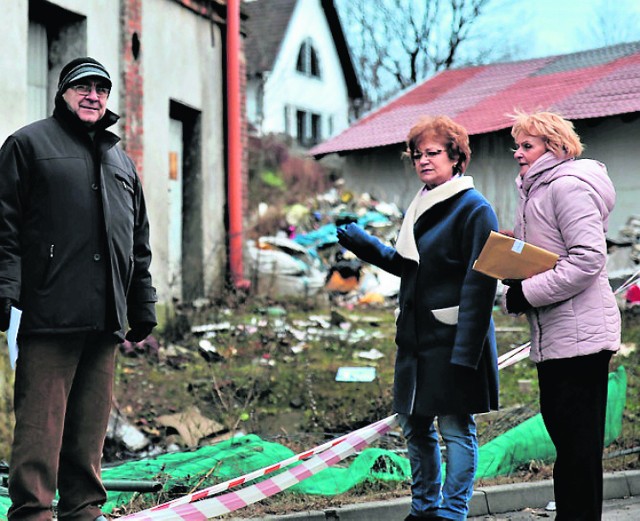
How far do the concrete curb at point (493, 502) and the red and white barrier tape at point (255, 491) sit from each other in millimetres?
163

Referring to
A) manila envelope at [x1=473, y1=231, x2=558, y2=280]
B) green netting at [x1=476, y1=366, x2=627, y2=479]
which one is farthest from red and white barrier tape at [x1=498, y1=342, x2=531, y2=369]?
manila envelope at [x1=473, y1=231, x2=558, y2=280]

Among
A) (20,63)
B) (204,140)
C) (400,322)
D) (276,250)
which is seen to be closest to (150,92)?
(204,140)

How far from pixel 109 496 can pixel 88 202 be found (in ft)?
5.64

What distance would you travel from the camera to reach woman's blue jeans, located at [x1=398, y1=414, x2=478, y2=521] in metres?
4.51

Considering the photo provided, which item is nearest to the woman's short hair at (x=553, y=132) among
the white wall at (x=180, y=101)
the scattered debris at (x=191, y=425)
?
the scattered debris at (x=191, y=425)

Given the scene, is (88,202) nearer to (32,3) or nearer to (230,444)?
(230,444)

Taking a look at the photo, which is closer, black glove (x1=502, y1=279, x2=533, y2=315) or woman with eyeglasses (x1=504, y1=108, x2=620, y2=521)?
woman with eyeglasses (x1=504, y1=108, x2=620, y2=521)

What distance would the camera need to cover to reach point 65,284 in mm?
4090

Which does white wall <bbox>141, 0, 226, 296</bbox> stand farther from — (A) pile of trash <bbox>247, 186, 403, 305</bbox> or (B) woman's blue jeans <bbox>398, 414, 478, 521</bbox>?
(B) woman's blue jeans <bbox>398, 414, 478, 521</bbox>

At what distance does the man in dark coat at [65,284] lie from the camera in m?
4.03

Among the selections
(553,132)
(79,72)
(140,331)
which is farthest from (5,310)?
(553,132)

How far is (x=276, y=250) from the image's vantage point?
50.9 feet

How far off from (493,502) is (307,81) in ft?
113

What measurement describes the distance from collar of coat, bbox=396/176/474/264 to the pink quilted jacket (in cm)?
33
